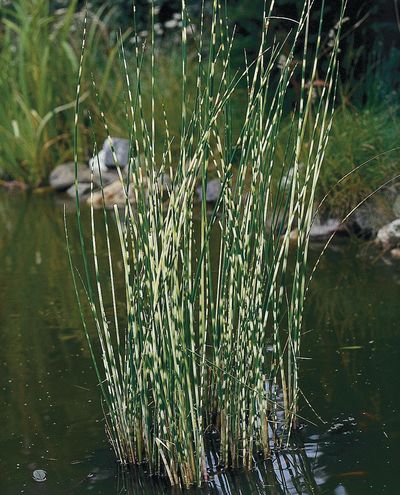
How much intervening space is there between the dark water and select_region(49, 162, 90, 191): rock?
262 cm

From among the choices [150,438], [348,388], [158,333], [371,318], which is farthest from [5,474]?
[371,318]

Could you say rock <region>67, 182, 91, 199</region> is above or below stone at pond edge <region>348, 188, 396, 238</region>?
below

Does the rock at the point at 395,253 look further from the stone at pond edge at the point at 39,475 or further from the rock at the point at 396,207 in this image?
the stone at pond edge at the point at 39,475

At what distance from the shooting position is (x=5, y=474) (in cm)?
277

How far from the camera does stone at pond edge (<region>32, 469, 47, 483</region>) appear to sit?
8.90 ft

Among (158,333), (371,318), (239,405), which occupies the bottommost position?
(371,318)

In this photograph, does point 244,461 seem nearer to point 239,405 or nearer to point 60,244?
point 239,405

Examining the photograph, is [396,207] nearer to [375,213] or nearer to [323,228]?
[375,213]

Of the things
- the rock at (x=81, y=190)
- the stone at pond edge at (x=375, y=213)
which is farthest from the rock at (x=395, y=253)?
the rock at (x=81, y=190)

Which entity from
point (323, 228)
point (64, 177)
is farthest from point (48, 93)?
point (323, 228)

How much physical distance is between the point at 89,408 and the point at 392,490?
42.8 inches

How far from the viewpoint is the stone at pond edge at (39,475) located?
107 inches

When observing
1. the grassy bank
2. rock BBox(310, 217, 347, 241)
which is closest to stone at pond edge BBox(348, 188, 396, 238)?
rock BBox(310, 217, 347, 241)

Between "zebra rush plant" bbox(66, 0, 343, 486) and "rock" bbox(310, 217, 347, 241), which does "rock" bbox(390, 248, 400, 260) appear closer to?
"rock" bbox(310, 217, 347, 241)
